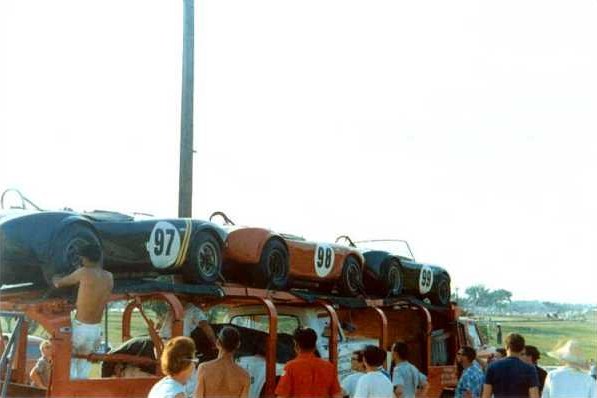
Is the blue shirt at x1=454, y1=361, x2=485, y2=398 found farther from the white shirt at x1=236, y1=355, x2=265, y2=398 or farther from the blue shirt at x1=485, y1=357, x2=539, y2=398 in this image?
the white shirt at x1=236, y1=355, x2=265, y2=398

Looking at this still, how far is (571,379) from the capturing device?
20.9ft

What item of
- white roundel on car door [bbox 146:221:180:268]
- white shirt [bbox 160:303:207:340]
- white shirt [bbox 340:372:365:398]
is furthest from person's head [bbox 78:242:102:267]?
white shirt [bbox 340:372:365:398]

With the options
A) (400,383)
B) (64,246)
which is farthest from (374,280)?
→ (64,246)

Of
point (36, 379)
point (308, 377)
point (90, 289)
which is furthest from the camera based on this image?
point (36, 379)

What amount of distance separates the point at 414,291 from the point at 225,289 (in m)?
4.53

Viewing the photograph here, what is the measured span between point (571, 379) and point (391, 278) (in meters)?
4.85

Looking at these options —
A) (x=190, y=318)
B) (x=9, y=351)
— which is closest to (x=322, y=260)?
(x=190, y=318)

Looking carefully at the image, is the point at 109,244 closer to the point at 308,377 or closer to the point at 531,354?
the point at 308,377

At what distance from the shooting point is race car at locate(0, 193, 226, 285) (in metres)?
6.68

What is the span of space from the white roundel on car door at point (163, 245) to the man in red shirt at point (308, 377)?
170cm

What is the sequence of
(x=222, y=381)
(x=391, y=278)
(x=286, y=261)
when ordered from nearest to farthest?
(x=222, y=381) → (x=286, y=261) → (x=391, y=278)

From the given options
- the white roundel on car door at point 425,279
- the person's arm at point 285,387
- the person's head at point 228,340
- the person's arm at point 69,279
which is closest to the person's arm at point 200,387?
the person's head at point 228,340

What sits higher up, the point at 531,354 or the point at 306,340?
the point at 306,340

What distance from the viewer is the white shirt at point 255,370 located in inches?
312
